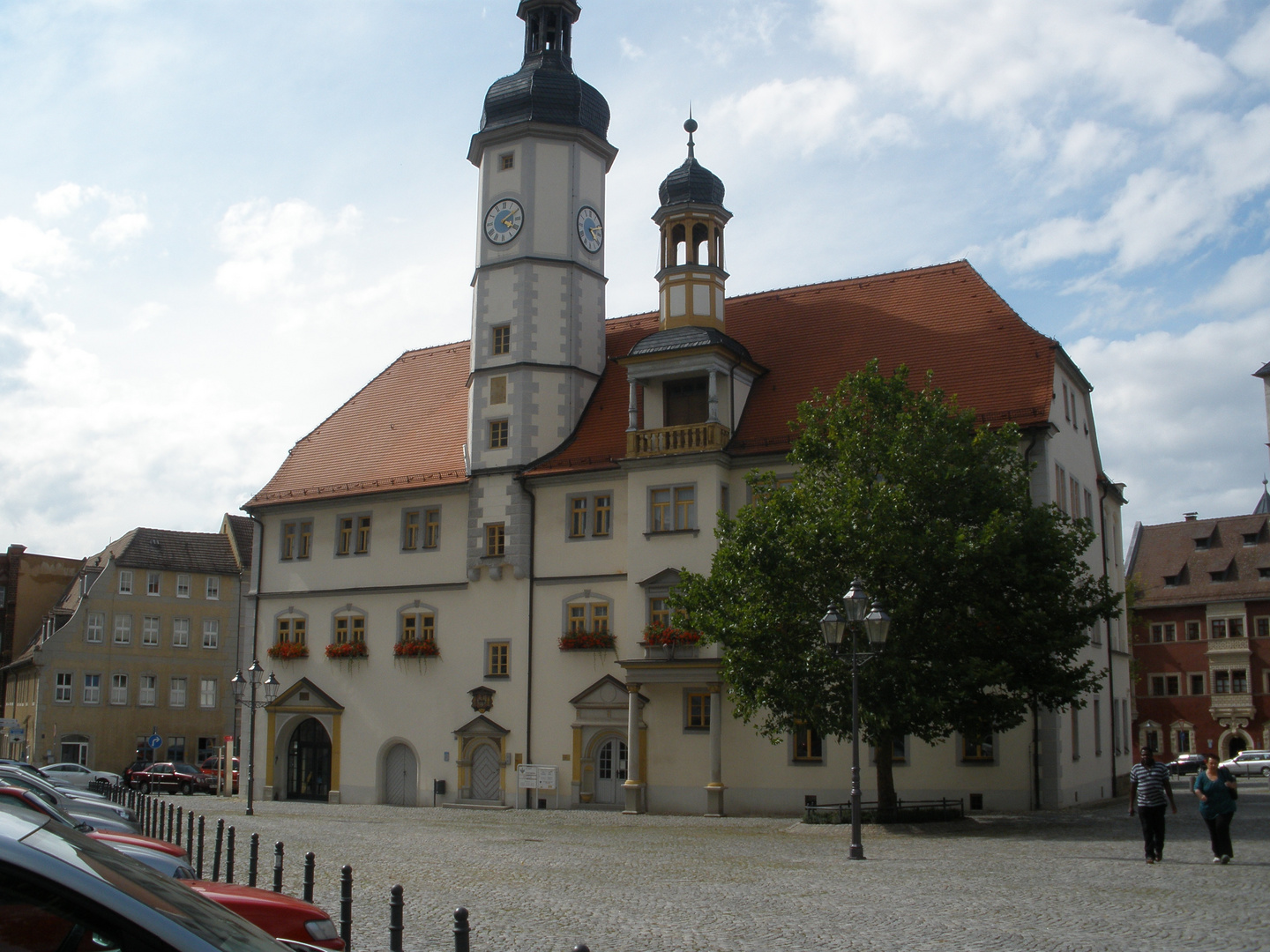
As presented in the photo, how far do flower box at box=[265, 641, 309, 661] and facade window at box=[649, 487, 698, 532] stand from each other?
559 inches

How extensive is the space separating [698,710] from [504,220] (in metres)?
17.4

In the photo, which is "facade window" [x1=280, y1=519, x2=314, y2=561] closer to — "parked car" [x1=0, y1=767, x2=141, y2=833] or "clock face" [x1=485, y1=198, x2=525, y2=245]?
"clock face" [x1=485, y1=198, x2=525, y2=245]

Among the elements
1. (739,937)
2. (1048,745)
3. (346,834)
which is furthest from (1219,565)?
(739,937)

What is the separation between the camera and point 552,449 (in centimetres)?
3912

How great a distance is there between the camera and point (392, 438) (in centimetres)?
4406

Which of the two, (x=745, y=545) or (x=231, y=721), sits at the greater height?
(x=745, y=545)

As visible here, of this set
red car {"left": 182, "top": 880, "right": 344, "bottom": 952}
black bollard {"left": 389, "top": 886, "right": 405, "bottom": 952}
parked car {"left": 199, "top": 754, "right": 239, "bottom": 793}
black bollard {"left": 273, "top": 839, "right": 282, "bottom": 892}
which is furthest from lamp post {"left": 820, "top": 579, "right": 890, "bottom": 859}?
parked car {"left": 199, "top": 754, "right": 239, "bottom": 793}

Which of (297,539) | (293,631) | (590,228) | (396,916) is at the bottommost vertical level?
(396,916)

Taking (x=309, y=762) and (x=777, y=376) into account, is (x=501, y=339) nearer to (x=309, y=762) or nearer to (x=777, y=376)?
(x=777, y=376)

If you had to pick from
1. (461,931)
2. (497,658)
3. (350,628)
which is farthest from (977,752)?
(461,931)

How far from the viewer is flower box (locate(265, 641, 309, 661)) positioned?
42.0 meters

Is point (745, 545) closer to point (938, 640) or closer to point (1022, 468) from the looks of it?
point (938, 640)

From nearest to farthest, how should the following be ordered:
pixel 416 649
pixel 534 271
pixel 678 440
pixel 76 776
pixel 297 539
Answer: pixel 678 440 < pixel 416 649 < pixel 534 271 < pixel 297 539 < pixel 76 776

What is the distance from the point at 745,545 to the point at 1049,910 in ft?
45.0
